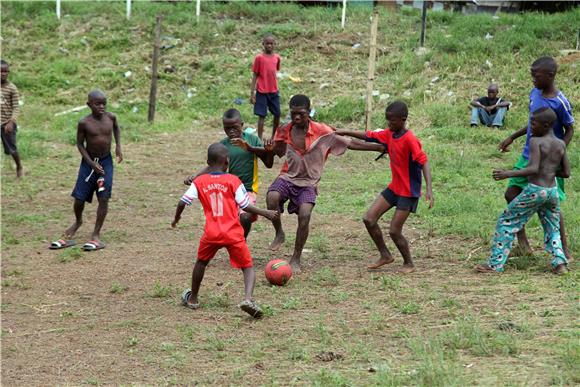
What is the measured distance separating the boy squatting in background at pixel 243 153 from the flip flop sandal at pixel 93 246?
1.51 metres

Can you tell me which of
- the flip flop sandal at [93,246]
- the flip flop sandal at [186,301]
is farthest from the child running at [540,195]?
the flip flop sandal at [93,246]

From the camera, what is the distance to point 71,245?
8.63 m

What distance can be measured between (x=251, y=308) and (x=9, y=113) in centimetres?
666

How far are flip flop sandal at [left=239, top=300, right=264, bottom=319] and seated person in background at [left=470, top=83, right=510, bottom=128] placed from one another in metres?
8.53

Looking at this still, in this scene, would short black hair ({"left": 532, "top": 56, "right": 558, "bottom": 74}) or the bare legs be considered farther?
the bare legs

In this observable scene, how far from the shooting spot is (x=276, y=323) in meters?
6.04

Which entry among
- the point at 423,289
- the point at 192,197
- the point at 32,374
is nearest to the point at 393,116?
the point at 423,289

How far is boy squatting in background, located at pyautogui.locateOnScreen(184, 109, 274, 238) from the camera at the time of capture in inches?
288

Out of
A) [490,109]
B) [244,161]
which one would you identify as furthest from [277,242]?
[490,109]

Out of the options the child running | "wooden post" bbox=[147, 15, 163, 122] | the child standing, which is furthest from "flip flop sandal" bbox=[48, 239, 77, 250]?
"wooden post" bbox=[147, 15, 163, 122]

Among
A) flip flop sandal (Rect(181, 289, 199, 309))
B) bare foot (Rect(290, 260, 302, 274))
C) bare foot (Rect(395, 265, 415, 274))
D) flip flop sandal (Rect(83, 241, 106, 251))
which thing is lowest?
flip flop sandal (Rect(83, 241, 106, 251))

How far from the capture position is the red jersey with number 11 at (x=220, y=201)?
6180 mm

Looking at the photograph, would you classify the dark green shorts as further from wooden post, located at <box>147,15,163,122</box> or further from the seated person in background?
wooden post, located at <box>147,15,163,122</box>

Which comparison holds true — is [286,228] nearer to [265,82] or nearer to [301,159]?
[301,159]
